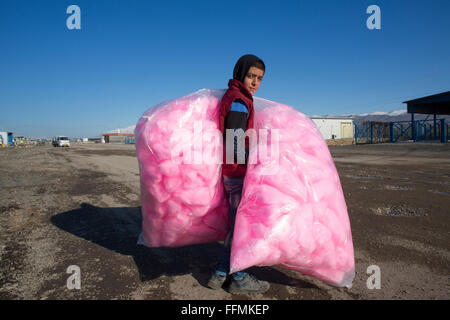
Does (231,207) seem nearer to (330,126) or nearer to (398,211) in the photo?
(398,211)

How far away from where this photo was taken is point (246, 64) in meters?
1.67

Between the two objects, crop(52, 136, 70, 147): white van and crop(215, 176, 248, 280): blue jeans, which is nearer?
crop(215, 176, 248, 280): blue jeans

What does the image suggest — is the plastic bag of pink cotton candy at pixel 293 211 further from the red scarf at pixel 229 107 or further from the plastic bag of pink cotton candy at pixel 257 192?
the red scarf at pixel 229 107

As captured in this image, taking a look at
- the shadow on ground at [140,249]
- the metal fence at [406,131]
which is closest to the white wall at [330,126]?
the metal fence at [406,131]

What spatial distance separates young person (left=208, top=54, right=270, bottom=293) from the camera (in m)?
1.55

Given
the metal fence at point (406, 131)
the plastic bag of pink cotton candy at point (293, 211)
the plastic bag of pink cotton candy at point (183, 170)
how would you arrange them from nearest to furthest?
the plastic bag of pink cotton candy at point (293, 211) < the plastic bag of pink cotton candy at point (183, 170) < the metal fence at point (406, 131)

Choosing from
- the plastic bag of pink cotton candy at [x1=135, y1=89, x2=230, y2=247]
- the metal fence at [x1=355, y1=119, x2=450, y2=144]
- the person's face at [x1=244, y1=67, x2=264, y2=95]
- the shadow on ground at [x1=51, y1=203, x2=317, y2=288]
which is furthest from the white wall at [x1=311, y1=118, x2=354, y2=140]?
the plastic bag of pink cotton candy at [x1=135, y1=89, x2=230, y2=247]

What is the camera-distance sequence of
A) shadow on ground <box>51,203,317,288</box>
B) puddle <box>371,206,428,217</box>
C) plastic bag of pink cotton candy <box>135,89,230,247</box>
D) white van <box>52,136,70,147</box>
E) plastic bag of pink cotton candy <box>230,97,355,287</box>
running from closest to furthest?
plastic bag of pink cotton candy <box>230,97,355,287</box>
plastic bag of pink cotton candy <box>135,89,230,247</box>
shadow on ground <box>51,203,317,288</box>
puddle <box>371,206,428,217</box>
white van <box>52,136,70,147</box>

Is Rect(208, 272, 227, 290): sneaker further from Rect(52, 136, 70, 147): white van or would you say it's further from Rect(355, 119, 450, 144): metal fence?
Rect(52, 136, 70, 147): white van

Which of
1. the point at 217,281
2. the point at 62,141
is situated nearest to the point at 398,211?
the point at 217,281

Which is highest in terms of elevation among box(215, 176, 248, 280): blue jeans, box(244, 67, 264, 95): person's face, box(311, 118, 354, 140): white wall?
box(311, 118, 354, 140): white wall

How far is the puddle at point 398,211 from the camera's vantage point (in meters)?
3.02

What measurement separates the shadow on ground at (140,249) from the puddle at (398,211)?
77.3 inches
